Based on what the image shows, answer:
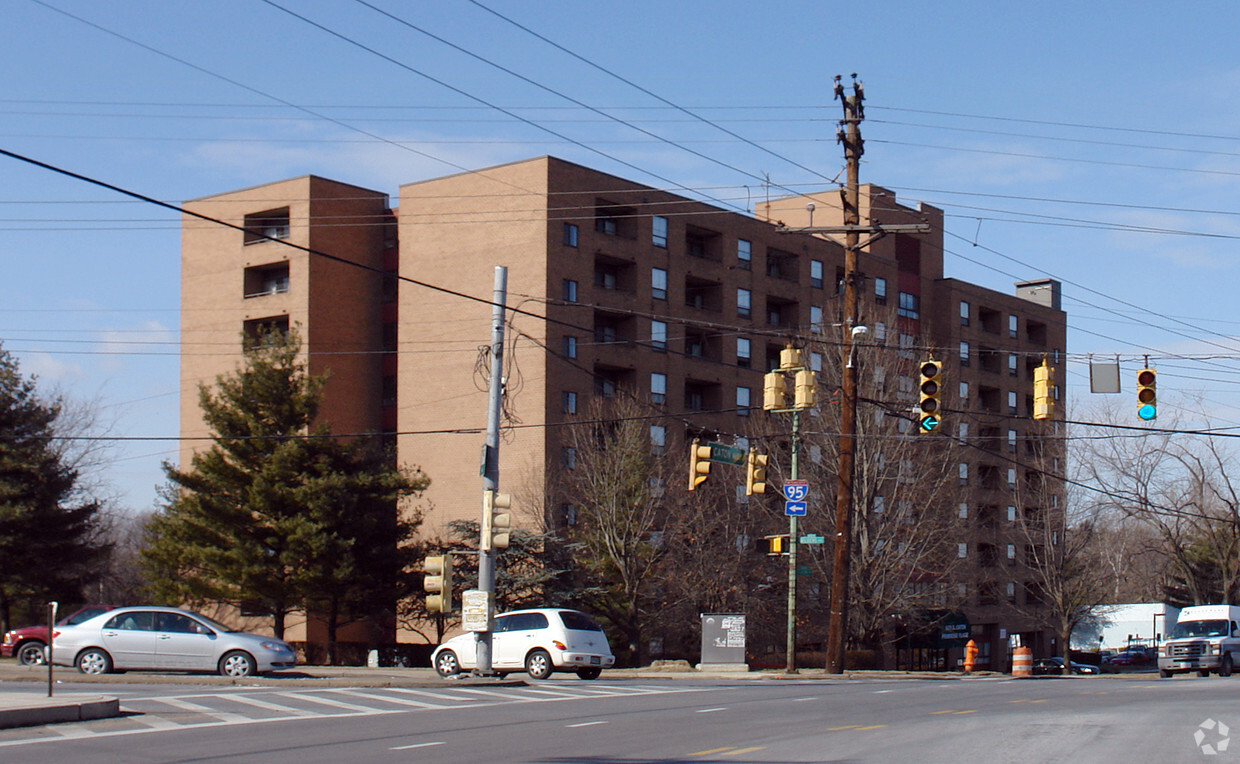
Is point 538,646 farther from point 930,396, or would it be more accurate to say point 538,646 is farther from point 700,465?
point 930,396

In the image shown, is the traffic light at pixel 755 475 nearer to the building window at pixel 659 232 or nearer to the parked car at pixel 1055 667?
the building window at pixel 659 232

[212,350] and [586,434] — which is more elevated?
[212,350]

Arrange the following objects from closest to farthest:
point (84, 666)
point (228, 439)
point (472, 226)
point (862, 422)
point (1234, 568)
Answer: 1. point (84, 666)
2. point (228, 439)
3. point (862, 422)
4. point (472, 226)
5. point (1234, 568)

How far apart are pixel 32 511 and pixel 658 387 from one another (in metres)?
27.0

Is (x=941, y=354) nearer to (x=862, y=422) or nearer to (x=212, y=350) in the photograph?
(x=862, y=422)

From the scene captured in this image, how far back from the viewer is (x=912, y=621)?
2076 inches

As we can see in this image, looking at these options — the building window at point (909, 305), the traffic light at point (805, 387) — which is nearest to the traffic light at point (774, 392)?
the traffic light at point (805, 387)

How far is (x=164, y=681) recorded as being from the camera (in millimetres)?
24609

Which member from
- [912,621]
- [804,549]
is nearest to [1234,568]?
[912,621]

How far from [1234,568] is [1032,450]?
11.9 metres

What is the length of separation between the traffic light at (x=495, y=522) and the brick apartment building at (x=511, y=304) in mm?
24615

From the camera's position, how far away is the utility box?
35.7 metres

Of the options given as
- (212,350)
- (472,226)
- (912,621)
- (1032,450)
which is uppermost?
(472,226)

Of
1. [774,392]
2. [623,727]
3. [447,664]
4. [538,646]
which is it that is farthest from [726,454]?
[623,727]
